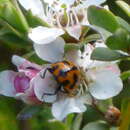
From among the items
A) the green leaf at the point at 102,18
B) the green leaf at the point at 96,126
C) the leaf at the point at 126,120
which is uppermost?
the green leaf at the point at 102,18

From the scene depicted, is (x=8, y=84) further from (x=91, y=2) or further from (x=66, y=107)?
(x=91, y=2)

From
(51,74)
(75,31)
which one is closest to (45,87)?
(51,74)

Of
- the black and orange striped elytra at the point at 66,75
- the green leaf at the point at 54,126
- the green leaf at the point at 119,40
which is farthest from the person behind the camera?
the green leaf at the point at 54,126

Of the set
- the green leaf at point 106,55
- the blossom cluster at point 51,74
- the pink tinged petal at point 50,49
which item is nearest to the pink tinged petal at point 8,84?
the blossom cluster at point 51,74

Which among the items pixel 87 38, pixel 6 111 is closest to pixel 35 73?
pixel 87 38

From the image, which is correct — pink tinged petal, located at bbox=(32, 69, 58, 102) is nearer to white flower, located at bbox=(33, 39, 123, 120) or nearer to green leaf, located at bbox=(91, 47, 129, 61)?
white flower, located at bbox=(33, 39, 123, 120)

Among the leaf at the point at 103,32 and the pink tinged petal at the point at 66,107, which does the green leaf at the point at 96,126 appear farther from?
the leaf at the point at 103,32

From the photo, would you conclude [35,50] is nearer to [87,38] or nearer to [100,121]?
[87,38]
